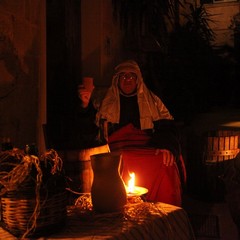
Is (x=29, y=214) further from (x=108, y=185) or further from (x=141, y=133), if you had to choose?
(x=141, y=133)

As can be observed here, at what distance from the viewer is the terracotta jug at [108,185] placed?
176 centimetres

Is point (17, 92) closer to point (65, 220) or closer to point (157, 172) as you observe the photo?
point (157, 172)

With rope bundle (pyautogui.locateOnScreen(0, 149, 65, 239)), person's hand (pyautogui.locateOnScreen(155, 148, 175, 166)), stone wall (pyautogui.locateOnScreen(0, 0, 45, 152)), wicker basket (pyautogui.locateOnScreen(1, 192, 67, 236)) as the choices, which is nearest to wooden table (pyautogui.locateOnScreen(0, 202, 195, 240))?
wicker basket (pyautogui.locateOnScreen(1, 192, 67, 236))

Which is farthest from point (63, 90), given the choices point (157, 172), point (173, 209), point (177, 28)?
point (177, 28)

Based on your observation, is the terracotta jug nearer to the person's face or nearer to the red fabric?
the red fabric

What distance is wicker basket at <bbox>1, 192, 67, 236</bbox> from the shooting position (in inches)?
60.5

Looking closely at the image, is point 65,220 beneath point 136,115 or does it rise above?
beneath

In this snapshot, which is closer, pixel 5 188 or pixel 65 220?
pixel 5 188

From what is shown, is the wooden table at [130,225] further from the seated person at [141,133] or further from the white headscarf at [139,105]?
the white headscarf at [139,105]

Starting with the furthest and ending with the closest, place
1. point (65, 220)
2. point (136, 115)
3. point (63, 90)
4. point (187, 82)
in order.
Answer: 1. point (187, 82)
2. point (63, 90)
3. point (136, 115)
4. point (65, 220)

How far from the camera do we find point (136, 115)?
3230 millimetres

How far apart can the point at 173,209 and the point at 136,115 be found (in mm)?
1390

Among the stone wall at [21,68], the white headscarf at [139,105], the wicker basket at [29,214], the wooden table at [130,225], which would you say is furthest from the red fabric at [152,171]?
the wicker basket at [29,214]

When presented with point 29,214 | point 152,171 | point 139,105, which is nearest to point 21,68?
point 139,105
